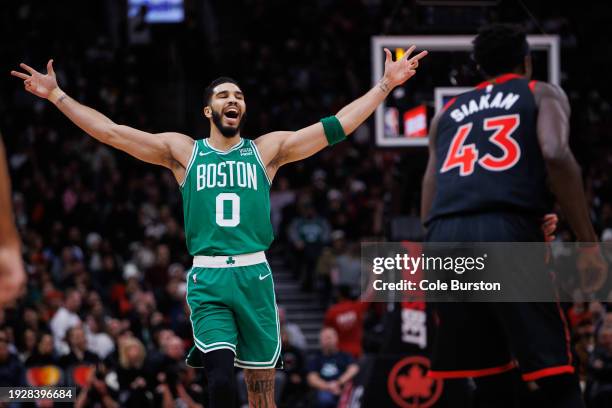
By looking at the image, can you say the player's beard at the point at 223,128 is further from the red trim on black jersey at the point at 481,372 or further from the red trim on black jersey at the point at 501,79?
the red trim on black jersey at the point at 481,372

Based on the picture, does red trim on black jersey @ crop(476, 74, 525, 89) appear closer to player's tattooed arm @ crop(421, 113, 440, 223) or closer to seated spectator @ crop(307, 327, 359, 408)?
player's tattooed arm @ crop(421, 113, 440, 223)

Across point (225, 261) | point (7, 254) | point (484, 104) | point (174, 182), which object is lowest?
point (7, 254)

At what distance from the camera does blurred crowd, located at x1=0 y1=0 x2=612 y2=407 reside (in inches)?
488

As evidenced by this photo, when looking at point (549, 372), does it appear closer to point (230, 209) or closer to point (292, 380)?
point (230, 209)

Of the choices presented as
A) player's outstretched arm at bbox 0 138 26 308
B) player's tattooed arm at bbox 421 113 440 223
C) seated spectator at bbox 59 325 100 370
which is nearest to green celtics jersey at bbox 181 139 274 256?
player's tattooed arm at bbox 421 113 440 223

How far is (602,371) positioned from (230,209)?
626 centimetres

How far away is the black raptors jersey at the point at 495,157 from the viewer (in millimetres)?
4914

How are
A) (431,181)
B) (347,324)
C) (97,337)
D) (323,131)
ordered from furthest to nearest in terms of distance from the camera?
1. (347,324)
2. (97,337)
3. (323,131)
4. (431,181)

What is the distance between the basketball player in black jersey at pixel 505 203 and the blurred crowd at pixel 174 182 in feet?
19.1

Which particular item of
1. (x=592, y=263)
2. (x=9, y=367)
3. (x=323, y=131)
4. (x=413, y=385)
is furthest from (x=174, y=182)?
(x=592, y=263)

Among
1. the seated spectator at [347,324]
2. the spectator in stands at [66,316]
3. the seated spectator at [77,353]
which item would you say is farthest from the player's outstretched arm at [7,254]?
the seated spectator at [347,324]

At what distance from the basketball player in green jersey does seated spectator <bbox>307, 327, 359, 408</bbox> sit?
21.8 feet

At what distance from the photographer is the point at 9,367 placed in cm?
1214

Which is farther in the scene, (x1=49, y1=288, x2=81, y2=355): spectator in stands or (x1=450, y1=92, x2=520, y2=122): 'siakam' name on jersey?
(x1=49, y1=288, x2=81, y2=355): spectator in stands
